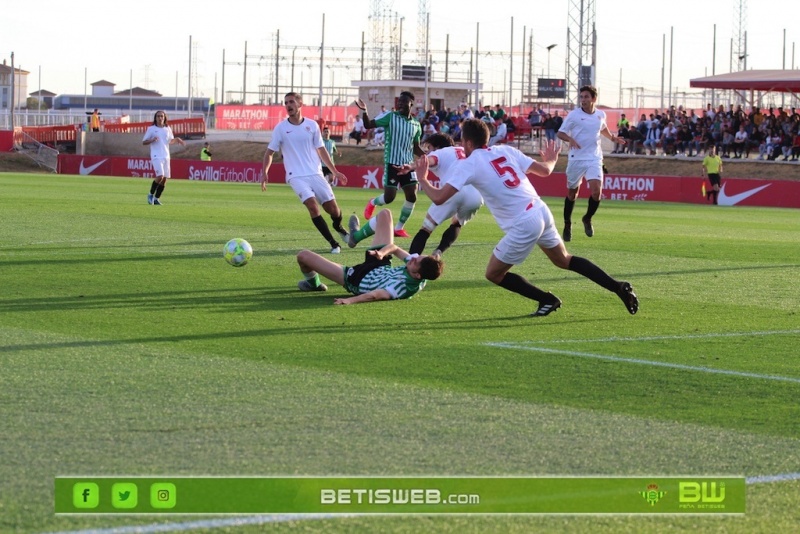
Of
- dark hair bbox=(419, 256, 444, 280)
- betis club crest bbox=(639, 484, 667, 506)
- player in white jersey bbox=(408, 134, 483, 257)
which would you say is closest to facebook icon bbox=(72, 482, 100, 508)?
betis club crest bbox=(639, 484, 667, 506)

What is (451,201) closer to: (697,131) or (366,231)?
(366,231)

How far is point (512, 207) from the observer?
10.6 metres

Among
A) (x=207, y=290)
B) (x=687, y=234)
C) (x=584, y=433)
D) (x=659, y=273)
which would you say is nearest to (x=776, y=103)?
(x=687, y=234)

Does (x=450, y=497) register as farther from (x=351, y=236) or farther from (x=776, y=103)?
(x=776, y=103)

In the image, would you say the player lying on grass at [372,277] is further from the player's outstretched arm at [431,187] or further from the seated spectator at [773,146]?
the seated spectator at [773,146]

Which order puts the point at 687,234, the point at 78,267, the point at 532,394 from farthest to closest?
the point at 687,234 → the point at 78,267 → the point at 532,394

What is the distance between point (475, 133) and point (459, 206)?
3469 mm

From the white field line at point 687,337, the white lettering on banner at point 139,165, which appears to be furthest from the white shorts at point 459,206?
the white lettering on banner at point 139,165

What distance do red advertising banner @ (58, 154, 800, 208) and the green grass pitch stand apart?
997 inches

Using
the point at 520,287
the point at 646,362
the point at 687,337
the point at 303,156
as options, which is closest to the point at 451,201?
the point at 303,156

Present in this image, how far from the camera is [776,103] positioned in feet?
208

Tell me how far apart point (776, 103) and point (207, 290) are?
5604 cm

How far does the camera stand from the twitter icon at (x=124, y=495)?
191 inches

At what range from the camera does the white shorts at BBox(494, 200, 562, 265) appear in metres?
10.4
